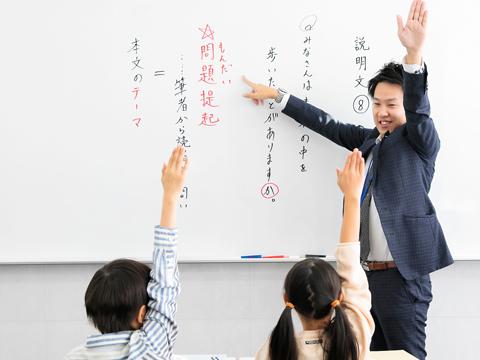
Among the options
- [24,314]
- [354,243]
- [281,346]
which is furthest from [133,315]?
[24,314]

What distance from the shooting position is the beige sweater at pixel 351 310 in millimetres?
1415

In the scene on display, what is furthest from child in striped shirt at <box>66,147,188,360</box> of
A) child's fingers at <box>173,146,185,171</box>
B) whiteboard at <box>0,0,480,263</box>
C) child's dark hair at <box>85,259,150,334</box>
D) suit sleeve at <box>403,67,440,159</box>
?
whiteboard at <box>0,0,480,263</box>

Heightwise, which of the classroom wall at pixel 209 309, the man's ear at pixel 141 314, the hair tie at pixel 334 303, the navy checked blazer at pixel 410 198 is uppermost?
the navy checked blazer at pixel 410 198

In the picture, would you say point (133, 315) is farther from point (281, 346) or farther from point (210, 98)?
point (210, 98)

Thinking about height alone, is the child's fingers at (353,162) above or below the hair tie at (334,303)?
above

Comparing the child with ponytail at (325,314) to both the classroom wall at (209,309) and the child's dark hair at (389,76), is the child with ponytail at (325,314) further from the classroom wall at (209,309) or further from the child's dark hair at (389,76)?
the classroom wall at (209,309)

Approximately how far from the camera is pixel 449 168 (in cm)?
254

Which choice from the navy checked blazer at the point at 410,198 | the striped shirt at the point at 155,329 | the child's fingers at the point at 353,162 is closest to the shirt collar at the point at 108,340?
the striped shirt at the point at 155,329

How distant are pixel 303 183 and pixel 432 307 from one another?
806 millimetres

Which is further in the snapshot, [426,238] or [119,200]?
[119,200]

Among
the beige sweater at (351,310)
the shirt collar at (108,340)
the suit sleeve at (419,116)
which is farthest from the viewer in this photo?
the suit sleeve at (419,116)

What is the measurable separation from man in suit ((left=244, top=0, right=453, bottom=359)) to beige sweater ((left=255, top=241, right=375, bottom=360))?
72 centimetres

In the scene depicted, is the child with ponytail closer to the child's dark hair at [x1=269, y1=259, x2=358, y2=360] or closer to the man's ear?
the child's dark hair at [x1=269, y1=259, x2=358, y2=360]

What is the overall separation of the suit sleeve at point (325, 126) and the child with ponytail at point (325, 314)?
105 cm
